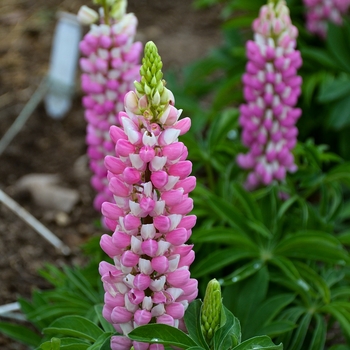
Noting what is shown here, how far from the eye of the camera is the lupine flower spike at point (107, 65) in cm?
208

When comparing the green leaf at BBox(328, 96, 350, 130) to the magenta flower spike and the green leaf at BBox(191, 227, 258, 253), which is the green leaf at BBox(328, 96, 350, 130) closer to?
the magenta flower spike

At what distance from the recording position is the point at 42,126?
3760mm

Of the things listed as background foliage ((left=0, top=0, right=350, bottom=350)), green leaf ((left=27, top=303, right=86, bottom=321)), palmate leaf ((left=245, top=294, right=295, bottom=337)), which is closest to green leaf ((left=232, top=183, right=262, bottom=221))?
background foliage ((left=0, top=0, right=350, bottom=350))

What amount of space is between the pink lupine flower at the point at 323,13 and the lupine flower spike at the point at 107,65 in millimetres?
1202

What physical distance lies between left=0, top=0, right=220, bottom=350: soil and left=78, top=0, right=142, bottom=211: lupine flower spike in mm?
812

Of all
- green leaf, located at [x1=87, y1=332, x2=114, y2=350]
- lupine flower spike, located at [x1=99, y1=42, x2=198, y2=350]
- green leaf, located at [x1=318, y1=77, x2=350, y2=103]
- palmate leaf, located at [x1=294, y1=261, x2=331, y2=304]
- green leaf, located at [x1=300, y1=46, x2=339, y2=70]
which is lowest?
palmate leaf, located at [x1=294, y1=261, x2=331, y2=304]

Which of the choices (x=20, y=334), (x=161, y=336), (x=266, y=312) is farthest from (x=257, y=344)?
(x=20, y=334)

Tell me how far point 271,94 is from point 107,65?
585 mm

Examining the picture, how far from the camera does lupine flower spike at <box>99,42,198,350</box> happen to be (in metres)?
1.25

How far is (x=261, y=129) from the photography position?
2297 millimetres

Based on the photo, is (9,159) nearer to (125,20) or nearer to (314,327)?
(125,20)

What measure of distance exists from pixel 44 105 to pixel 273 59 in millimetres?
2076

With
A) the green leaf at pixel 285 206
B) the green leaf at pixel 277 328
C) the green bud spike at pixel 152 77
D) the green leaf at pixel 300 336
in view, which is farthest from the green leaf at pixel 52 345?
the green leaf at pixel 285 206

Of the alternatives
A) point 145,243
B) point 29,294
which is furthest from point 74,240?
point 145,243
